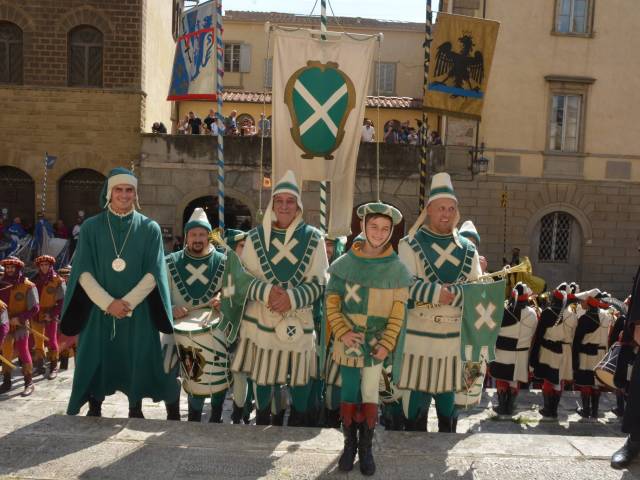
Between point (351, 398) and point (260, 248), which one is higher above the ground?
point (260, 248)

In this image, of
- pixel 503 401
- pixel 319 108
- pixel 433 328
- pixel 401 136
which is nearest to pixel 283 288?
pixel 433 328

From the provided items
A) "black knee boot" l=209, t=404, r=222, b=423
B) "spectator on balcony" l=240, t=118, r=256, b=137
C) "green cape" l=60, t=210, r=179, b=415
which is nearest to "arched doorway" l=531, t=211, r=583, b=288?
"spectator on balcony" l=240, t=118, r=256, b=137

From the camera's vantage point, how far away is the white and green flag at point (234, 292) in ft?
14.8

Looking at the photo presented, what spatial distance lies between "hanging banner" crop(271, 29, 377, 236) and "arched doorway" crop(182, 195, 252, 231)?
1175 cm

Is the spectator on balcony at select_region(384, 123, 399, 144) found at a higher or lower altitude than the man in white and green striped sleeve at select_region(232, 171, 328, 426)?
higher

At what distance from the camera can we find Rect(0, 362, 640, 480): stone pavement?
367cm

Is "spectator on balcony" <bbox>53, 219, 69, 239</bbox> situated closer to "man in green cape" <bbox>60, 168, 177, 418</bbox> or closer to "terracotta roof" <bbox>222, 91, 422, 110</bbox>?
"terracotta roof" <bbox>222, 91, 422, 110</bbox>

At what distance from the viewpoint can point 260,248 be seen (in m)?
4.63

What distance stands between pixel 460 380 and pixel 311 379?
3.69 ft

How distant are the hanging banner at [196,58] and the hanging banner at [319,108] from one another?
6.73ft

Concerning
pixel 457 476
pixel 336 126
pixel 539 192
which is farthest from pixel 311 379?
pixel 539 192

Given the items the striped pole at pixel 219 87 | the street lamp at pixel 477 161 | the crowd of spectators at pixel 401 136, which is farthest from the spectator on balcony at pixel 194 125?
the striped pole at pixel 219 87

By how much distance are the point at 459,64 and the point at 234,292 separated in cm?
537

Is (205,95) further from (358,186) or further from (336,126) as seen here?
(358,186)
